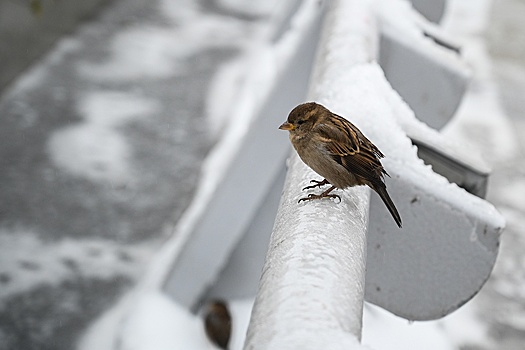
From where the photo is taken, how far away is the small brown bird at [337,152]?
1.40 metres

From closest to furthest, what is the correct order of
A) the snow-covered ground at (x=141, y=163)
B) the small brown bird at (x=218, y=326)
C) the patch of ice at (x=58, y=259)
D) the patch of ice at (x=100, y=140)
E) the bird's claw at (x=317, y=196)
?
1. the bird's claw at (x=317, y=196)
2. the small brown bird at (x=218, y=326)
3. the snow-covered ground at (x=141, y=163)
4. the patch of ice at (x=58, y=259)
5. the patch of ice at (x=100, y=140)

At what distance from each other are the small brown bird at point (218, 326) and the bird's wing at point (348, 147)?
116 cm

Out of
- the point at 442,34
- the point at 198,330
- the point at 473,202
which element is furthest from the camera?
the point at 442,34

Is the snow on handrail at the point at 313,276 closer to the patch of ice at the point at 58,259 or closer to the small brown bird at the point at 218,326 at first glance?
the small brown bird at the point at 218,326

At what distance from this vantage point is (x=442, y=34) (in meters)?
2.86

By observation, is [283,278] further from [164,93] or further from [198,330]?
[164,93]

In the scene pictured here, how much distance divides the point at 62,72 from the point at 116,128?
Answer: 81cm

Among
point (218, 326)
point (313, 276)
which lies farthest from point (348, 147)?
point (218, 326)

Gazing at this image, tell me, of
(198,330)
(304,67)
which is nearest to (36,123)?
(304,67)

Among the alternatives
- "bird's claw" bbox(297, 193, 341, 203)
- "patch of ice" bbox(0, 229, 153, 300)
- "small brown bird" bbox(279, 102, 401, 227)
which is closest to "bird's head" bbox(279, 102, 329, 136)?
"small brown bird" bbox(279, 102, 401, 227)

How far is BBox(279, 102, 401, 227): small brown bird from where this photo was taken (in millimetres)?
1396

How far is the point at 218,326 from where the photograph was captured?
245 cm

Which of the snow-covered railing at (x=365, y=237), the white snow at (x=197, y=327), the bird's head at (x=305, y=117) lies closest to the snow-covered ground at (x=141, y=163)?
the white snow at (x=197, y=327)

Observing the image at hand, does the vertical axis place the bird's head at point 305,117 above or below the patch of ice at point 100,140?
above
